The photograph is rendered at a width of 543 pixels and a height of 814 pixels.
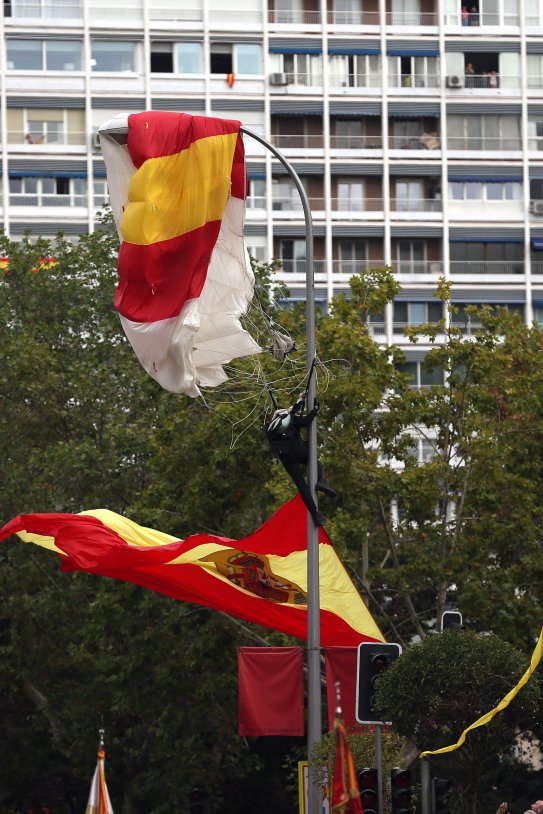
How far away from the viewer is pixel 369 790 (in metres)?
16.9

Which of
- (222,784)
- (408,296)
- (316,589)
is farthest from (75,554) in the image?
(408,296)

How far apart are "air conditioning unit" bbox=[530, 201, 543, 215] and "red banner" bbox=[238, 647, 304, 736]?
44.9 metres

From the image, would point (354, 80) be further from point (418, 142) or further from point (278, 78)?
point (418, 142)

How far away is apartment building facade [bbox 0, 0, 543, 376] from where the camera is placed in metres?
64.8

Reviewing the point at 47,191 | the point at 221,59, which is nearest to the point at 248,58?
the point at 221,59

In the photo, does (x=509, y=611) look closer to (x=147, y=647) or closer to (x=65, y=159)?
(x=147, y=647)

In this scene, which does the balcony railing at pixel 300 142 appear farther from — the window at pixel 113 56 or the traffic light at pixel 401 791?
the traffic light at pixel 401 791

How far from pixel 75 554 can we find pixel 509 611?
7.23 m

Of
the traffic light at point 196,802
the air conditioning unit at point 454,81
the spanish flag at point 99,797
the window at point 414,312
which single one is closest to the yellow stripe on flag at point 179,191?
the spanish flag at point 99,797

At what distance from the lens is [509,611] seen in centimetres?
2600

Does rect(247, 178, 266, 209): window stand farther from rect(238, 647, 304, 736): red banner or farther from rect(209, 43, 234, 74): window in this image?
rect(238, 647, 304, 736): red banner

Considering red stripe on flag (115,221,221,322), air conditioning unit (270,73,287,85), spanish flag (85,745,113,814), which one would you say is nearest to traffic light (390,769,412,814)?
red stripe on flag (115,221,221,322)

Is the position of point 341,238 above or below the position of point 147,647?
above

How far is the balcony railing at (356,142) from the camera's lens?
216ft
